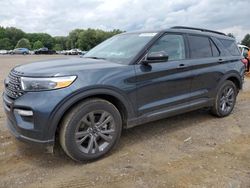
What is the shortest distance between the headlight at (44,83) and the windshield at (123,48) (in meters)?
1.06

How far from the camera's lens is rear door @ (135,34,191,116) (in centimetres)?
429

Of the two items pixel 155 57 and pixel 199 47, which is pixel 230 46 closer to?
pixel 199 47

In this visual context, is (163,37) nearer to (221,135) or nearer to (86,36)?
(221,135)

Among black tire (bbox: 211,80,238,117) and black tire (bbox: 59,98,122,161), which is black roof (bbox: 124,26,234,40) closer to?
black tire (bbox: 211,80,238,117)

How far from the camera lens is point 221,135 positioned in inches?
197

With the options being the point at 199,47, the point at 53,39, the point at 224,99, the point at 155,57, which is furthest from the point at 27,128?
the point at 53,39

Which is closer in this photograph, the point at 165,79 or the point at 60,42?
the point at 165,79

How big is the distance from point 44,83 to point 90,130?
0.85 m

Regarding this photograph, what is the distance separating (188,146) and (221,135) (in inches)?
33.4

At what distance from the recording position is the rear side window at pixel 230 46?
6.05m

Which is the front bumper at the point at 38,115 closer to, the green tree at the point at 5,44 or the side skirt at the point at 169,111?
the side skirt at the point at 169,111

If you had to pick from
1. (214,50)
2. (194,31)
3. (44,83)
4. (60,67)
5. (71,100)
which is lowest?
(71,100)

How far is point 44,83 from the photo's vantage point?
3.48 m

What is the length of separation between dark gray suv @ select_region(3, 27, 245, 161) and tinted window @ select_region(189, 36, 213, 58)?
2cm
